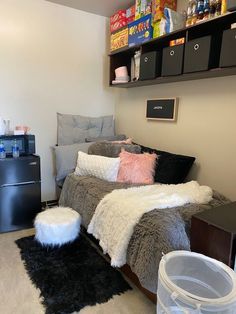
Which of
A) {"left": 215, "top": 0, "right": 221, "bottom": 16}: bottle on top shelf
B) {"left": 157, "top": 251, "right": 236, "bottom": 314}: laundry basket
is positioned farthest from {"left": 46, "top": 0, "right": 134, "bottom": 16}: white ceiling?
{"left": 157, "top": 251, "right": 236, "bottom": 314}: laundry basket

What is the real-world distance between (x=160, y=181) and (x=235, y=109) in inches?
35.2

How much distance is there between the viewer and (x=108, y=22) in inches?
124

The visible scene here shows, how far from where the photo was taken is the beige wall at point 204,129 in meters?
2.05

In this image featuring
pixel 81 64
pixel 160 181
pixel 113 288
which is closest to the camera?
pixel 113 288

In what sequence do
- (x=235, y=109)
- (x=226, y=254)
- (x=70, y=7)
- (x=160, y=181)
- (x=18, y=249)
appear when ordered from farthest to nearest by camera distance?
(x=70, y=7), (x=160, y=181), (x=18, y=249), (x=235, y=109), (x=226, y=254)

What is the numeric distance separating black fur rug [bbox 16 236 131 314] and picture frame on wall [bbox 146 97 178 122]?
148 centimetres

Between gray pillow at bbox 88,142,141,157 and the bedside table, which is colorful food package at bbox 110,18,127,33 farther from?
the bedside table

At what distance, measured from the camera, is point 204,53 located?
6.24 ft

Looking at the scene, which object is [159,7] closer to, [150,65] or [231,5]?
[150,65]

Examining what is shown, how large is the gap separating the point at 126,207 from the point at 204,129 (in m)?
1.08

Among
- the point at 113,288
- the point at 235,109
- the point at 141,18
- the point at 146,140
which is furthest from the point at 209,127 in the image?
the point at 113,288

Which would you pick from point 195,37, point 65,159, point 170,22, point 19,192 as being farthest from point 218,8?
point 19,192

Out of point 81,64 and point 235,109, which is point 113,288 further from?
point 81,64

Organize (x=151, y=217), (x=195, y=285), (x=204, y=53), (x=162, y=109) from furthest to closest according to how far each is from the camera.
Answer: (x=162, y=109)
(x=204, y=53)
(x=151, y=217)
(x=195, y=285)
